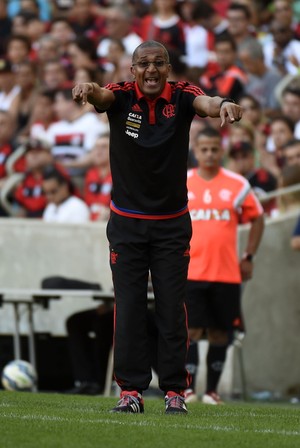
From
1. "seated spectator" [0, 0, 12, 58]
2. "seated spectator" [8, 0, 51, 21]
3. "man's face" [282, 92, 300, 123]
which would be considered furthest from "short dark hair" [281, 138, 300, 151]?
"seated spectator" [8, 0, 51, 21]

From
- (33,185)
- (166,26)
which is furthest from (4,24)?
(33,185)

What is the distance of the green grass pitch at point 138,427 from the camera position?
644cm

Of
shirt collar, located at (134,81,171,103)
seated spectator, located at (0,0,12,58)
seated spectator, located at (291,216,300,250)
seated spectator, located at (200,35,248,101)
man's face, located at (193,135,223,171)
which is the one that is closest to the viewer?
shirt collar, located at (134,81,171,103)

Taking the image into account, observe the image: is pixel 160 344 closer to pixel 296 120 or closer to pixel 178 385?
pixel 178 385

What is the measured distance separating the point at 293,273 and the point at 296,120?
276 cm

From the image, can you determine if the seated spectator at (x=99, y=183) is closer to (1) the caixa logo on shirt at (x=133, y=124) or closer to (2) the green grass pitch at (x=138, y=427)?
(2) the green grass pitch at (x=138, y=427)

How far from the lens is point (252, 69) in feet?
55.5

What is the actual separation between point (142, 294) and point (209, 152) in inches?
129

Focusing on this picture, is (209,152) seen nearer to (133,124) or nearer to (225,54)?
(133,124)

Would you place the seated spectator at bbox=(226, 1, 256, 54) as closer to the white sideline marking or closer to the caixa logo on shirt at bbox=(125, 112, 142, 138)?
the caixa logo on shirt at bbox=(125, 112, 142, 138)

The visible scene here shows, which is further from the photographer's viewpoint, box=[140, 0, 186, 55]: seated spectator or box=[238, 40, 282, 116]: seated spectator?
box=[140, 0, 186, 55]: seated spectator

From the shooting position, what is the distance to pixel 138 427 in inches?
278

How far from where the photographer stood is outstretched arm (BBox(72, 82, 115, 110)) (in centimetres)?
738

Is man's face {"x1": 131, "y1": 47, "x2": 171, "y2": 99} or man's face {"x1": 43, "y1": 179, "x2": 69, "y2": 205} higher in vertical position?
man's face {"x1": 131, "y1": 47, "x2": 171, "y2": 99}
